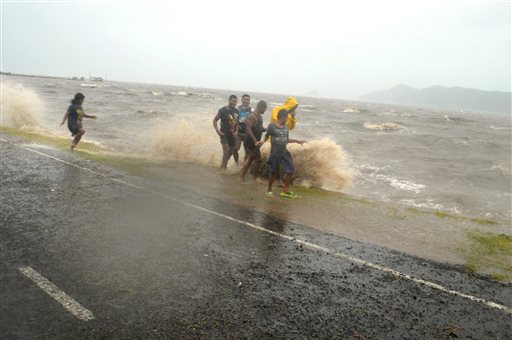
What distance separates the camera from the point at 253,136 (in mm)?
9523

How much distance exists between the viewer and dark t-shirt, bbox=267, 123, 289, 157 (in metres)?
8.58

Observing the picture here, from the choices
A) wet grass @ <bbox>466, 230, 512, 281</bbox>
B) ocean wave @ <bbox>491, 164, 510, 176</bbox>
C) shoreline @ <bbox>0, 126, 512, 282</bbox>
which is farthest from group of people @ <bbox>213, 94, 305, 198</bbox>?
ocean wave @ <bbox>491, 164, 510, 176</bbox>

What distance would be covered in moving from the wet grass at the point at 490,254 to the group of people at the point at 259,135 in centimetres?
360

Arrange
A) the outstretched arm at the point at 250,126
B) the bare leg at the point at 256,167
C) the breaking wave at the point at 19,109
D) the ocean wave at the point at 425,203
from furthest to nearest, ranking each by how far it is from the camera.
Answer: the breaking wave at the point at 19,109 → the ocean wave at the point at 425,203 → the bare leg at the point at 256,167 → the outstretched arm at the point at 250,126

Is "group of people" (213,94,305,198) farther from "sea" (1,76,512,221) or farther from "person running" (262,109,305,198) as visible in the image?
"sea" (1,76,512,221)

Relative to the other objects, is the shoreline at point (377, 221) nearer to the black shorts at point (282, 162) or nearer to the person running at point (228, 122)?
the black shorts at point (282, 162)

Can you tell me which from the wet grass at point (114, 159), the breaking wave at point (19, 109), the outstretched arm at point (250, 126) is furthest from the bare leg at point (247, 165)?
the breaking wave at point (19, 109)

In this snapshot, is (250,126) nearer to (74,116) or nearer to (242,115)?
(242,115)

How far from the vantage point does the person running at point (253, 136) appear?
378 inches

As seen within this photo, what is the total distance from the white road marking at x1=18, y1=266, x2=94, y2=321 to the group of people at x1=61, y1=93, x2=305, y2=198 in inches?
209

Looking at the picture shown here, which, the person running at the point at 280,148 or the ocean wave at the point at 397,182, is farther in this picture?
the ocean wave at the point at 397,182

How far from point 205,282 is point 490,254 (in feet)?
15.1

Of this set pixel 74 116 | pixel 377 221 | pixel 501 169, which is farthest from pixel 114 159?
pixel 501 169

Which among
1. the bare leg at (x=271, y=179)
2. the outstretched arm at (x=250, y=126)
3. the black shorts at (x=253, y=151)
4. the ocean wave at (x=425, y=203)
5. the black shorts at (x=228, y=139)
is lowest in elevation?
the ocean wave at (x=425, y=203)
